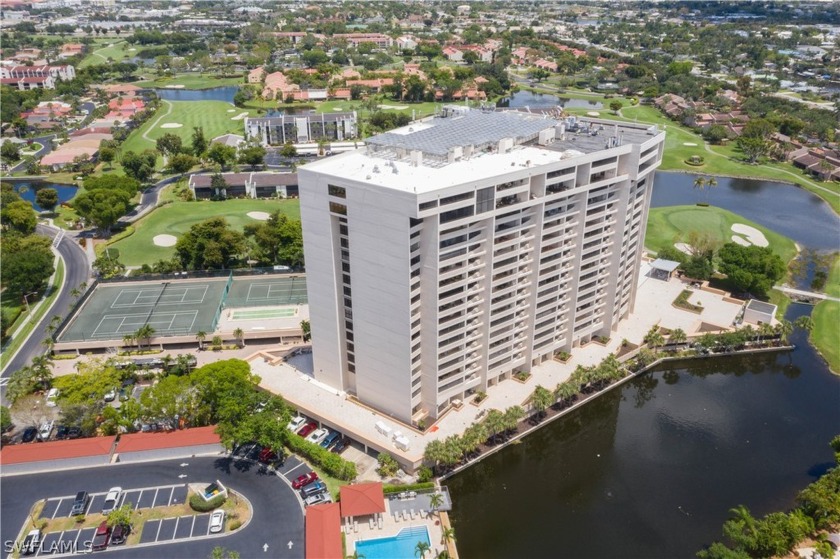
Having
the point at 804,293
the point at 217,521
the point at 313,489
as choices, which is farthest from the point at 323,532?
the point at 804,293

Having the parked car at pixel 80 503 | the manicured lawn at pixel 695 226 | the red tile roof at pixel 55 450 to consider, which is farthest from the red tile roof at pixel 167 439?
the manicured lawn at pixel 695 226

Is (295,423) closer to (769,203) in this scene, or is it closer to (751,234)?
(751,234)

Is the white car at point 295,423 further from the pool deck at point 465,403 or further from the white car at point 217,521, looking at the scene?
the white car at point 217,521

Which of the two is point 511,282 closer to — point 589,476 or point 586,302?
point 586,302

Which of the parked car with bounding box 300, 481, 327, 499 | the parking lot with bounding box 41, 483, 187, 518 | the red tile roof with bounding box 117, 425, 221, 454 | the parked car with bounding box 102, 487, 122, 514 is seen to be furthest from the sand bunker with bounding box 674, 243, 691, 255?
the parked car with bounding box 102, 487, 122, 514

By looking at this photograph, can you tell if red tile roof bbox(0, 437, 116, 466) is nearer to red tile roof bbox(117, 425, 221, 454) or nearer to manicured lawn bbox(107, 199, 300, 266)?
red tile roof bbox(117, 425, 221, 454)

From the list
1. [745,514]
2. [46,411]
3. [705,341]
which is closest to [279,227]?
[46,411]
